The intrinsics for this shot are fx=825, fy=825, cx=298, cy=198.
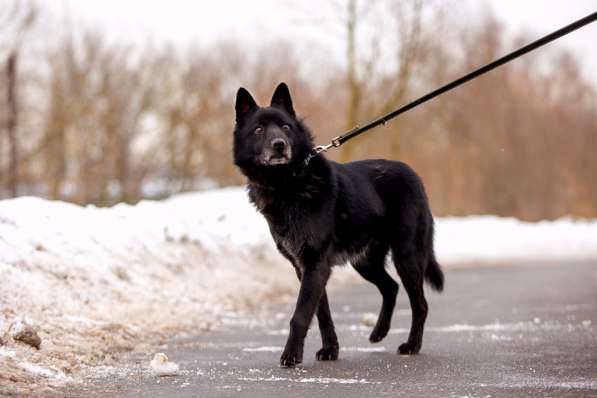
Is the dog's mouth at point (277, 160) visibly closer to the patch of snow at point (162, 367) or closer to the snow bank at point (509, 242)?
the patch of snow at point (162, 367)

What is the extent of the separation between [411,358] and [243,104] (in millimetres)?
2253

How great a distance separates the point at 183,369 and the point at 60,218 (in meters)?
4.30

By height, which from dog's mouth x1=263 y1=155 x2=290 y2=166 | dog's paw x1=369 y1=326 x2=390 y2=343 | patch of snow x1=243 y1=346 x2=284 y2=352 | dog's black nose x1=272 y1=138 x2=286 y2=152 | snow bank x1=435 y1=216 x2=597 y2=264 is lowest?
patch of snow x1=243 y1=346 x2=284 y2=352

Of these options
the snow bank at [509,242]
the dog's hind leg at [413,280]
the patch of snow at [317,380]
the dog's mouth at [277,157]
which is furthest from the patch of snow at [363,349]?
the snow bank at [509,242]

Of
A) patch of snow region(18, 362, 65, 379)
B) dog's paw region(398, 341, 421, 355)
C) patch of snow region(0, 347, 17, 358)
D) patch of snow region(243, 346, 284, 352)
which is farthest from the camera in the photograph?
patch of snow region(243, 346, 284, 352)

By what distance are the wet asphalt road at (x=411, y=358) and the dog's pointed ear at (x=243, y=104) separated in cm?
181

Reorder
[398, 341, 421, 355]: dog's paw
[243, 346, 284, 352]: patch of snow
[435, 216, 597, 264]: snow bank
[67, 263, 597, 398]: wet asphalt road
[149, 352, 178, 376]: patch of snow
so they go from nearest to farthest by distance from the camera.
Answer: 1. [67, 263, 597, 398]: wet asphalt road
2. [149, 352, 178, 376]: patch of snow
3. [398, 341, 421, 355]: dog's paw
4. [243, 346, 284, 352]: patch of snow
5. [435, 216, 597, 264]: snow bank

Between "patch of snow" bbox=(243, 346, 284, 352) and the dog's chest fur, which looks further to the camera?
"patch of snow" bbox=(243, 346, 284, 352)

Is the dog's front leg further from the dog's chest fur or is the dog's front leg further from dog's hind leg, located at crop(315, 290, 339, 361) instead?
dog's hind leg, located at crop(315, 290, 339, 361)

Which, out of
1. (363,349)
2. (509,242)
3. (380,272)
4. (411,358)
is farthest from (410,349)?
(509,242)

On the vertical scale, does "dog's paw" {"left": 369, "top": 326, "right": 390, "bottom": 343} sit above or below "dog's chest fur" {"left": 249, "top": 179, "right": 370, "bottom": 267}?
below

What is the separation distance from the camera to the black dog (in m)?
5.80

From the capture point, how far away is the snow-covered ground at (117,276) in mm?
5922

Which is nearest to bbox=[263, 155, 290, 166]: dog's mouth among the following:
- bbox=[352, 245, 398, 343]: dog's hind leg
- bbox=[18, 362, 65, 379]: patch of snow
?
bbox=[352, 245, 398, 343]: dog's hind leg
